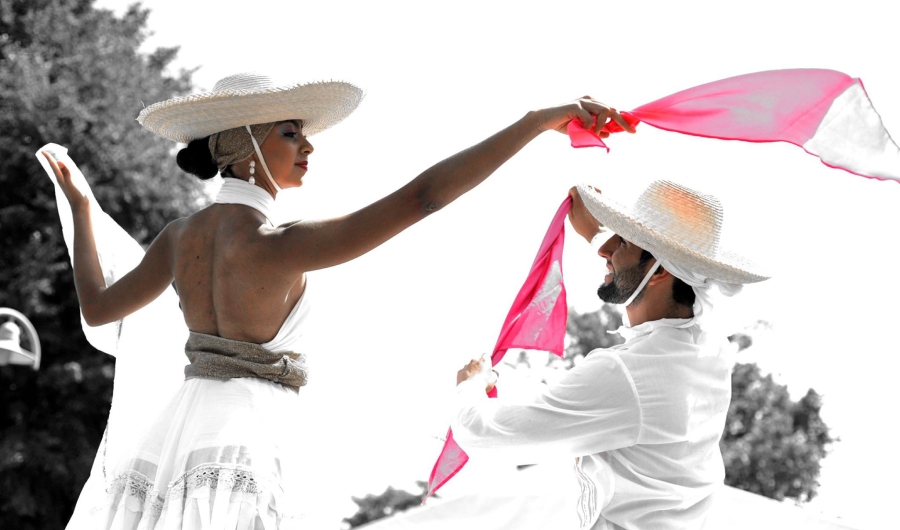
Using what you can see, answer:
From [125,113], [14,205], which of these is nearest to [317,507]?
[14,205]

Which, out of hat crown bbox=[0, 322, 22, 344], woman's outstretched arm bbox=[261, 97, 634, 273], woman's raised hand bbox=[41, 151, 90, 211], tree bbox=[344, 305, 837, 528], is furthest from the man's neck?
tree bbox=[344, 305, 837, 528]

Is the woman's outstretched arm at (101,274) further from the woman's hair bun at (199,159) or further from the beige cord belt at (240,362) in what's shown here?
the beige cord belt at (240,362)

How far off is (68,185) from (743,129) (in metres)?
2.45

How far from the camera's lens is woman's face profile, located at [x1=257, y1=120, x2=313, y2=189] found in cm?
326

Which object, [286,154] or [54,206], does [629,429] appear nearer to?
[286,154]

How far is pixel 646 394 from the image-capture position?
3.20 meters

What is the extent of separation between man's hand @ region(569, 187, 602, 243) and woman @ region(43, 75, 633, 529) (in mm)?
372

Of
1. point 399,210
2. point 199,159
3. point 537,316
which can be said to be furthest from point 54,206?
point 399,210

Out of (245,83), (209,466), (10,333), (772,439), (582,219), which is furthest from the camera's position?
(772,439)

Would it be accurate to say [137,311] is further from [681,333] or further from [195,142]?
[681,333]

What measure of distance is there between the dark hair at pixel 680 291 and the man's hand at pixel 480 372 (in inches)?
24.6

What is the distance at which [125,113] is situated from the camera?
1870 centimetres

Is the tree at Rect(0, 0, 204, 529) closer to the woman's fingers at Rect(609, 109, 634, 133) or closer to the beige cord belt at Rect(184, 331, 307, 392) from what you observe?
the beige cord belt at Rect(184, 331, 307, 392)

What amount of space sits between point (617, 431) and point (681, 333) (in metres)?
0.40
